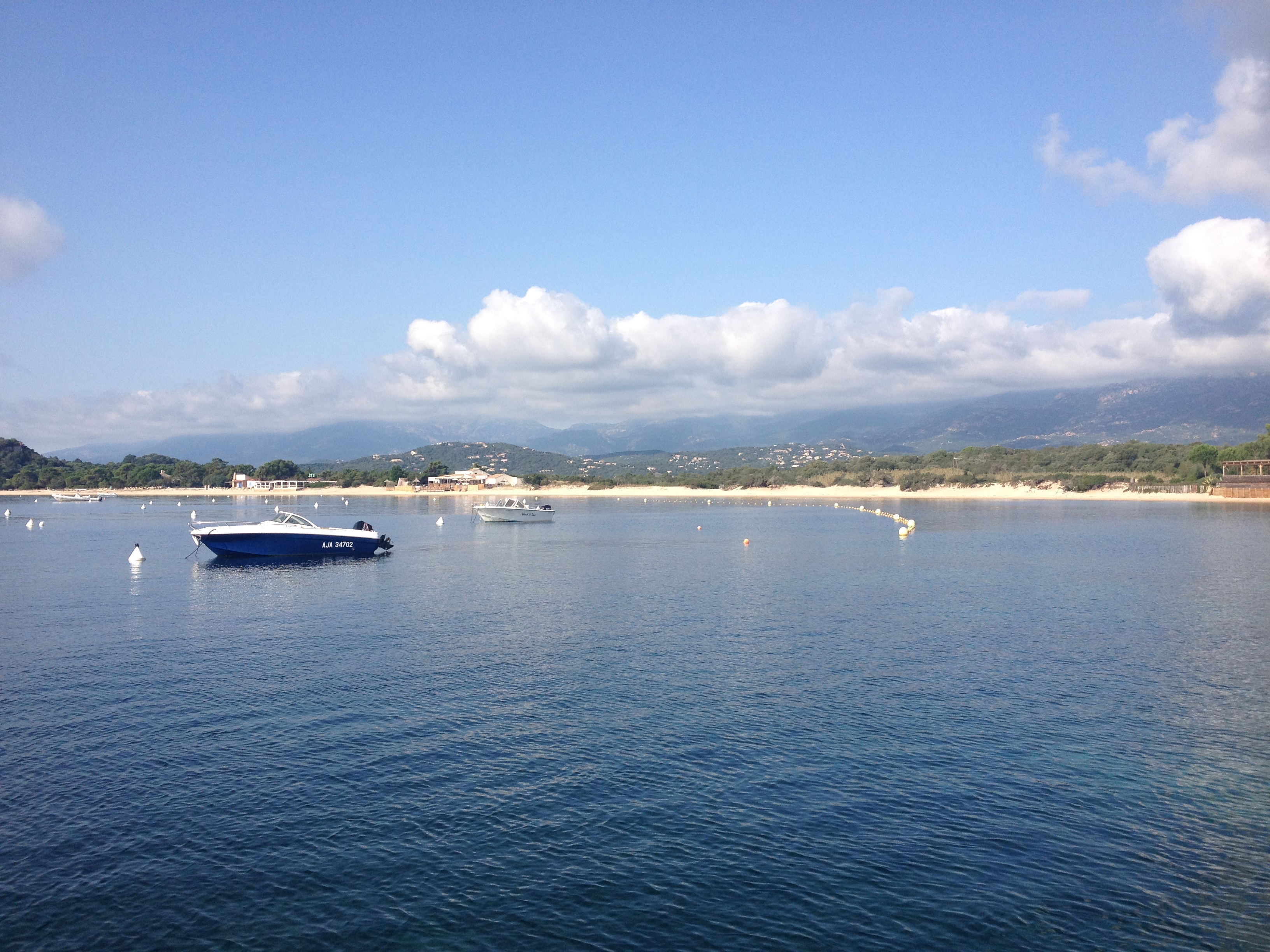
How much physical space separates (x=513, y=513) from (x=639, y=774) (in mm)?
82640

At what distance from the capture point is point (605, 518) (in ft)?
349

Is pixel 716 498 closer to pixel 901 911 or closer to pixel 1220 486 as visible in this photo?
pixel 1220 486

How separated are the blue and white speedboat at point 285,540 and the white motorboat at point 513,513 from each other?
34.2 m

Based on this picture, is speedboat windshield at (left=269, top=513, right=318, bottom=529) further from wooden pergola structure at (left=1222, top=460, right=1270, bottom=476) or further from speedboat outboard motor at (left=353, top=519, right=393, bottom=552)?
wooden pergola structure at (left=1222, top=460, right=1270, bottom=476)

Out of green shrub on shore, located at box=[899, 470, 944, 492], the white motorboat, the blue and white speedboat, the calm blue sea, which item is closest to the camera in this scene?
the calm blue sea

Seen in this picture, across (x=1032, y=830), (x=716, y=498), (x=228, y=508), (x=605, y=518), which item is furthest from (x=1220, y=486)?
(x=228, y=508)

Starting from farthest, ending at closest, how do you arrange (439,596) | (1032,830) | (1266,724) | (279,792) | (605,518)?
1. (605,518)
2. (439,596)
3. (1266,724)
4. (279,792)
5. (1032,830)

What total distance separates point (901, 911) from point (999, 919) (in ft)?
4.04

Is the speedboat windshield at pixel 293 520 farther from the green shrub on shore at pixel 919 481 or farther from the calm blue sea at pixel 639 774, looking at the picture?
the green shrub on shore at pixel 919 481

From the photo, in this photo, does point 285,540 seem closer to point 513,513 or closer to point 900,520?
point 513,513

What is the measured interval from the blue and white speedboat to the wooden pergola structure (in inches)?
5046

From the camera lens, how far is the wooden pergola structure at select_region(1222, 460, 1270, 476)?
411ft

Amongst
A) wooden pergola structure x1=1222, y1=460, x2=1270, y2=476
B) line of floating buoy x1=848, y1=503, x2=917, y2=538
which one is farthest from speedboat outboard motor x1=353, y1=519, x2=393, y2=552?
wooden pergola structure x1=1222, y1=460, x2=1270, y2=476

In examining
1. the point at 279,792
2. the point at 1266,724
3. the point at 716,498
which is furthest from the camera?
the point at 716,498
